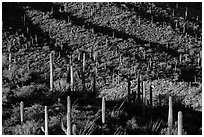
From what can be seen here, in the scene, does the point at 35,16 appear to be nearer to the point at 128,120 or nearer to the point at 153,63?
the point at 153,63

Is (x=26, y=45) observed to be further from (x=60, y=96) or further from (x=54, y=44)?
(x=60, y=96)

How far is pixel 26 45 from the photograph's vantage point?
25922 mm

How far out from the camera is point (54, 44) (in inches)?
1056

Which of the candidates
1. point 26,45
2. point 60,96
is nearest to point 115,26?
point 26,45

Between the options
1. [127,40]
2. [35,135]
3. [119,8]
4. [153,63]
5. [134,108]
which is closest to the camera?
[35,135]

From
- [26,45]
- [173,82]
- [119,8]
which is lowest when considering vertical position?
[173,82]

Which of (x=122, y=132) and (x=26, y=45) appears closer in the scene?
(x=122, y=132)

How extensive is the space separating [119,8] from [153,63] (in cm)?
812

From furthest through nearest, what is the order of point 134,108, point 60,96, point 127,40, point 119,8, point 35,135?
point 119,8 → point 127,40 → point 60,96 → point 134,108 → point 35,135

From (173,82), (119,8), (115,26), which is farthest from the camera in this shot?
(119,8)

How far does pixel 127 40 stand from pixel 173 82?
239 inches

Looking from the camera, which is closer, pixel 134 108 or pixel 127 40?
pixel 134 108

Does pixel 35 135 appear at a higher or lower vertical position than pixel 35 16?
lower

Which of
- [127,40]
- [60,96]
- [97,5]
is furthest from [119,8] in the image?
[60,96]
